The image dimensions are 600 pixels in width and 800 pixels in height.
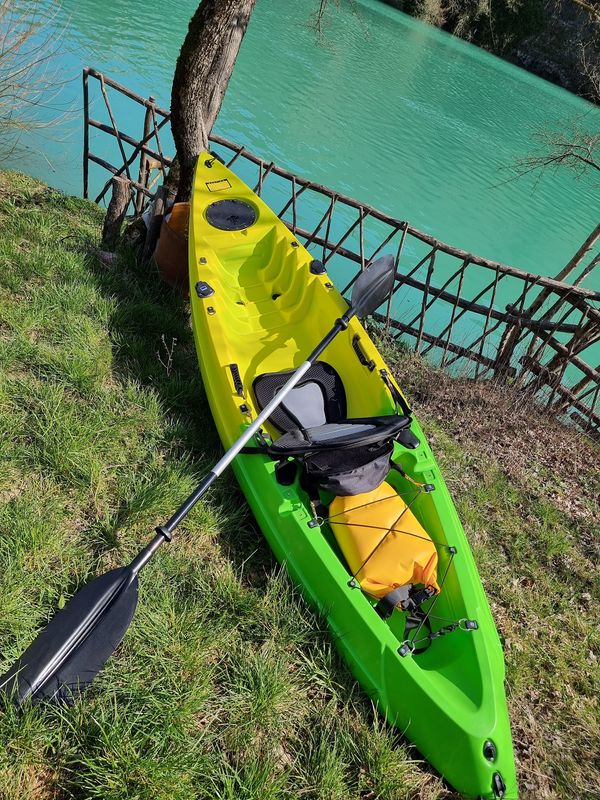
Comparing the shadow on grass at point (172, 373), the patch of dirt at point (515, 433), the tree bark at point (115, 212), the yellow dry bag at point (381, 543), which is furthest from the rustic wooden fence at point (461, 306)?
the yellow dry bag at point (381, 543)

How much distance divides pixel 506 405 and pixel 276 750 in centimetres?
381

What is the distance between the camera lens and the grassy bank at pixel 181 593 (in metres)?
1.93

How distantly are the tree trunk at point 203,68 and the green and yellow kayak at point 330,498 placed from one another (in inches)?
8.7

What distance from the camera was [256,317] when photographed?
4.10 meters

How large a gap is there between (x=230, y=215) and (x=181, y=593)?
10.2 feet

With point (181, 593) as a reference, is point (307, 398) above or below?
above

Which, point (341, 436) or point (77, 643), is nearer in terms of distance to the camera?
point (77, 643)

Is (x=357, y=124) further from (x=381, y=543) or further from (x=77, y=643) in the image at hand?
(x=77, y=643)

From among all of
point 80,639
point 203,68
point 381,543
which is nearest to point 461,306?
point 203,68

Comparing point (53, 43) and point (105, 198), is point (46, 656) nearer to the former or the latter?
point (105, 198)

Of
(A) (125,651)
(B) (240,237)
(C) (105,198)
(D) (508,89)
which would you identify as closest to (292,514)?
(A) (125,651)

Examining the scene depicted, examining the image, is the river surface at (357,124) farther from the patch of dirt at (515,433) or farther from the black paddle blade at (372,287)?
the patch of dirt at (515,433)

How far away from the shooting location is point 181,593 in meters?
2.45

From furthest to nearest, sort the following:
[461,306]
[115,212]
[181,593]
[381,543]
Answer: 1. [461,306]
2. [115,212]
3. [381,543]
4. [181,593]
